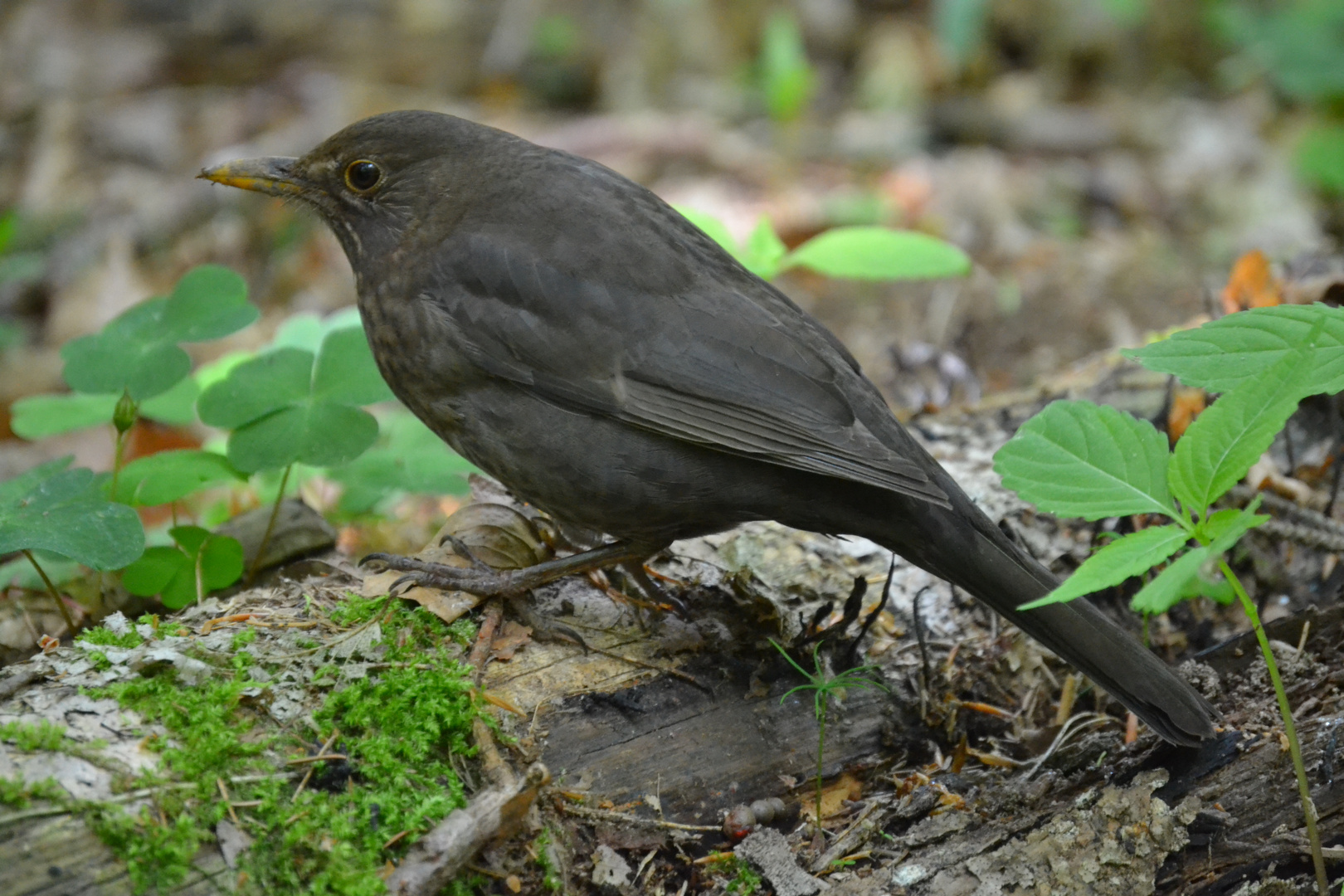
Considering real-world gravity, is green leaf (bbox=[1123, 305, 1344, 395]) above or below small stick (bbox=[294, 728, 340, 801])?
above

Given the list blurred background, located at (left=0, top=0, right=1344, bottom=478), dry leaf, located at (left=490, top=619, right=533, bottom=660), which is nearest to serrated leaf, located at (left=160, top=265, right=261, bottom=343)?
dry leaf, located at (left=490, top=619, right=533, bottom=660)

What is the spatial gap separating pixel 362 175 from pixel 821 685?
2105 millimetres

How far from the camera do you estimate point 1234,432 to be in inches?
84.0

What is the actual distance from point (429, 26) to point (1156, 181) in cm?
581

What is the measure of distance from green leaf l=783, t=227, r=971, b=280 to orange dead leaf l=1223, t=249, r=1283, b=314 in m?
0.87

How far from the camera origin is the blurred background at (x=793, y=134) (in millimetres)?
6195

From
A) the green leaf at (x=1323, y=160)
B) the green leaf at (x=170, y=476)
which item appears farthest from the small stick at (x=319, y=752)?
the green leaf at (x=1323, y=160)

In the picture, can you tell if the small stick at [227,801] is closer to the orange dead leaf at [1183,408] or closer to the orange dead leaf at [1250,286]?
the orange dead leaf at [1183,408]

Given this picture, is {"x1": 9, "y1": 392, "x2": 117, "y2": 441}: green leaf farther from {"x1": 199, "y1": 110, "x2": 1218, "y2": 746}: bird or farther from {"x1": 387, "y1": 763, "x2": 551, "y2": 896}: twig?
{"x1": 387, "y1": 763, "x2": 551, "y2": 896}: twig

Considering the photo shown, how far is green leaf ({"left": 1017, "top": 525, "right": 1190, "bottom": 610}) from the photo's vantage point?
196cm

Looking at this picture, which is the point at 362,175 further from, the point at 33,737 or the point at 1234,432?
the point at 1234,432

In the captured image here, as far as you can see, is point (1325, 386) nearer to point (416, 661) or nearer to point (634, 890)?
point (634, 890)

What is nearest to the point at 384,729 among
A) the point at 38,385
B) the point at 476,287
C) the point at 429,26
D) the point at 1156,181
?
the point at 476,287

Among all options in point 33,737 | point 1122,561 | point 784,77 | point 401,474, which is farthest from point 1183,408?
point 784,77
